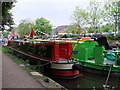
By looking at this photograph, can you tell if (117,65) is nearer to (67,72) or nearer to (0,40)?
(67,72)

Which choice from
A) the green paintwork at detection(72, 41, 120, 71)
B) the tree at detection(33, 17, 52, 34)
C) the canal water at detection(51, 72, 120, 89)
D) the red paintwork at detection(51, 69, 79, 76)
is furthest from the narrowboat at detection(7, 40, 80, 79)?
the tree at detection(33, 17, 52, 34)

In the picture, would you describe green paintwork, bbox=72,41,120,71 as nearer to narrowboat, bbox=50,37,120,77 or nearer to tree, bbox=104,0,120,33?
narrowboat, bbox=50,37,120,77

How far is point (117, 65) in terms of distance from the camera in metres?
9.38

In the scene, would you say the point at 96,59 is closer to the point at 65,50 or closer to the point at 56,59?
the point at 65,50

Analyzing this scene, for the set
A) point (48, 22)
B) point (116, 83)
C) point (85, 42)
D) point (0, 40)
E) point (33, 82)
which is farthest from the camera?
point (48, 22)

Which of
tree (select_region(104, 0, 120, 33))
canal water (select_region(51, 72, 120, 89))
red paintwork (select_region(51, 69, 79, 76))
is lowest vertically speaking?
canal water (select_region(51, 72, 120, 89))

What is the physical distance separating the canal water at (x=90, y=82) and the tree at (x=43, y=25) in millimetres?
42501

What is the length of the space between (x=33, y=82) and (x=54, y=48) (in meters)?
3.47

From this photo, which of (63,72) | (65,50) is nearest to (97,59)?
(65,50)

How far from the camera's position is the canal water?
8.08 m

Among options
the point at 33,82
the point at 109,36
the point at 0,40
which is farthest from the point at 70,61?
the point at 0,40

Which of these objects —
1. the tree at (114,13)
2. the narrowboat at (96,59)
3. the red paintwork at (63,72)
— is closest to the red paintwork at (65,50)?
the narrowboat at (96,59)

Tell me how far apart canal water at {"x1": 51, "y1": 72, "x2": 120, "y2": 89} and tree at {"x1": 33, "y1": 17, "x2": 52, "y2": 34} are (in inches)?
1673

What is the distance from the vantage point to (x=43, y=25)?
54.2 m
